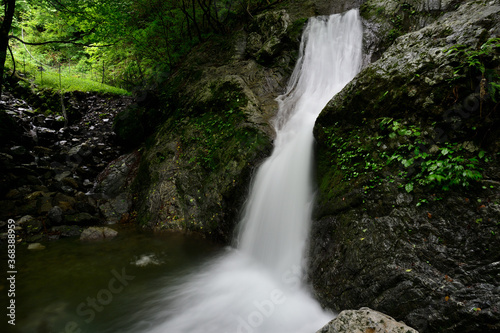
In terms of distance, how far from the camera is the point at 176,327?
335 centimetres

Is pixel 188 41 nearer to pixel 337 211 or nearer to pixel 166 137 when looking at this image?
pixel 166 137

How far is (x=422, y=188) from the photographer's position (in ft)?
9.95

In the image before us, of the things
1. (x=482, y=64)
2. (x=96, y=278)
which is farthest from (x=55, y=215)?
(x=482, y=64)

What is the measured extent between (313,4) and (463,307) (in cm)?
1090

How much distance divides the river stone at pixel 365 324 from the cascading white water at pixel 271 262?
1051mm

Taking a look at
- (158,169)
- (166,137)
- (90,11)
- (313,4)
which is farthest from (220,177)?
(313,4)

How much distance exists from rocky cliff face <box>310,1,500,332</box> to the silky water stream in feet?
1.76

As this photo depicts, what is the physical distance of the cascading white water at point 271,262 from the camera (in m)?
3.36

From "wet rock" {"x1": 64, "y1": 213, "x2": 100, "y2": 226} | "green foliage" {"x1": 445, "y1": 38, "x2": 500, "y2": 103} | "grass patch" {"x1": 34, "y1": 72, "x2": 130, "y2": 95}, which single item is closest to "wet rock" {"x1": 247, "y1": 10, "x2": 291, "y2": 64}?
"green foliage" {"x1": 445, "y1": 38, "x2": 500, "y2": 103}

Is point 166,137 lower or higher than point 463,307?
higher

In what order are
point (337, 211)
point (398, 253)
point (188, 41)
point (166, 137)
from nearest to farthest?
point (398, 253) → point (337, 211) → point (166, 137) → point (188, 41)

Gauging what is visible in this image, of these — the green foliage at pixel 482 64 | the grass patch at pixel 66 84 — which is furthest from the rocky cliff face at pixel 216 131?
the grass patch at pixel 66 84

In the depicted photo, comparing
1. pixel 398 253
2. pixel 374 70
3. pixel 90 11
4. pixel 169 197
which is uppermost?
pixel 90 11

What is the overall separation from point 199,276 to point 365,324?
3182 millimetres
